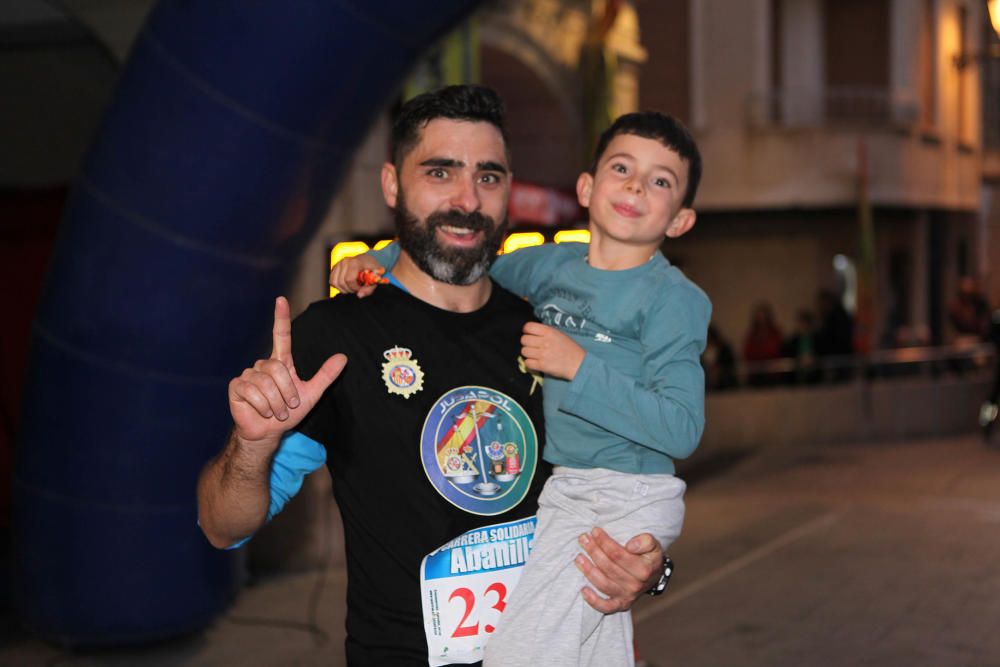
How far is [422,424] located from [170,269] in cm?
291

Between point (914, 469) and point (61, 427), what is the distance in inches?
383

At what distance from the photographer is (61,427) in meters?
5.57

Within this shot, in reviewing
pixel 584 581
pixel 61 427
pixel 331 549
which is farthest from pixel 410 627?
pixel 331 549

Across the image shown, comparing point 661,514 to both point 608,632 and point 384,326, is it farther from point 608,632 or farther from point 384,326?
point 384,326

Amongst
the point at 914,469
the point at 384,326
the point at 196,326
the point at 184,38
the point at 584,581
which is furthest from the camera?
the point at 914,469

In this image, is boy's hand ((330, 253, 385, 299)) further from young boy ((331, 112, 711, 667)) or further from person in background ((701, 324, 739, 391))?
person in background ((701, 324, 739, 391))

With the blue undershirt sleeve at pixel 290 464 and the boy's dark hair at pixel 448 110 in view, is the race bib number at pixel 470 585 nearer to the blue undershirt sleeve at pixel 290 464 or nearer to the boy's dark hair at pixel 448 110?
the blue undershirt sleeve at pixel 290 464

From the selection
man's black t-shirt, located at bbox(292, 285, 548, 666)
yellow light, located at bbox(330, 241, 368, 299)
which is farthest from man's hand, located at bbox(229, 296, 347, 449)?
yellow light, located at bbox(330, 241, 368, 299)

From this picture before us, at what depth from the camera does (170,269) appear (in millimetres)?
5262

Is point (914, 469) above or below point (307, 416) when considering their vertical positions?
below

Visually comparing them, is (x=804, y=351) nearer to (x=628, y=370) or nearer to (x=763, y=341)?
(x=763, y=341)

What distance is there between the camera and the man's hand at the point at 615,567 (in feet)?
8.29

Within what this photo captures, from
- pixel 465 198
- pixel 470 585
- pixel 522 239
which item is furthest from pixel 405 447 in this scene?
pixel 522 239

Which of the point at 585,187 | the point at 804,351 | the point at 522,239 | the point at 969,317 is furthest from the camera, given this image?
the point at 969,317
